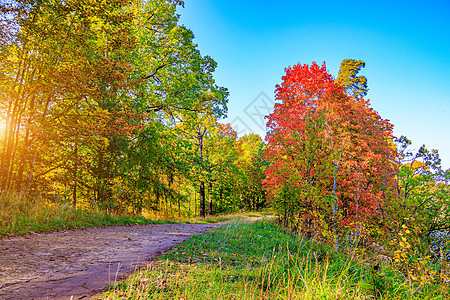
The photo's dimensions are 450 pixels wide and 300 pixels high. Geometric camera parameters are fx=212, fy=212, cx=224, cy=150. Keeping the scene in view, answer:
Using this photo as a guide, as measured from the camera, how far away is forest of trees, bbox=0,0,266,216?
21.3ft

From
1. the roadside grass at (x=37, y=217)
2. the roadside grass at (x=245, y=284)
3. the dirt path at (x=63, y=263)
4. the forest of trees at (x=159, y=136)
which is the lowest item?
the roadside grass at (x=245, y=284)

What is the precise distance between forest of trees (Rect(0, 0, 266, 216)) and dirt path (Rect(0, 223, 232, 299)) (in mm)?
3152

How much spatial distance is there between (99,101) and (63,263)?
7.40m

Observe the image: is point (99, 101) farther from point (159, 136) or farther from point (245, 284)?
point (245, 284)

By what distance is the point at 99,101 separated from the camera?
8969 mm

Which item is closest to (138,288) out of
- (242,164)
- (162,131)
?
(162,131)

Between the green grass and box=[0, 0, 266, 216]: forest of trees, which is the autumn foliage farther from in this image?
the green grass

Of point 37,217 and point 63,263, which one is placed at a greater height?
point 37,217

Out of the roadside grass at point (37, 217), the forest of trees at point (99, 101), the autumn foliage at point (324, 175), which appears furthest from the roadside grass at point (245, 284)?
the forest of trees at point (99, 101)

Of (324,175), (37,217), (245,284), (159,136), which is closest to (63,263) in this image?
(245,284)

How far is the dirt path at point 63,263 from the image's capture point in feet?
7.82

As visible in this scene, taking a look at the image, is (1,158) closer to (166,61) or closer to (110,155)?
(110,155)

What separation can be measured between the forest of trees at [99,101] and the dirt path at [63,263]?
10.3ft

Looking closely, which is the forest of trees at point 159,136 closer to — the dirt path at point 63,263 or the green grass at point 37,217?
the green grass at point 37,217
